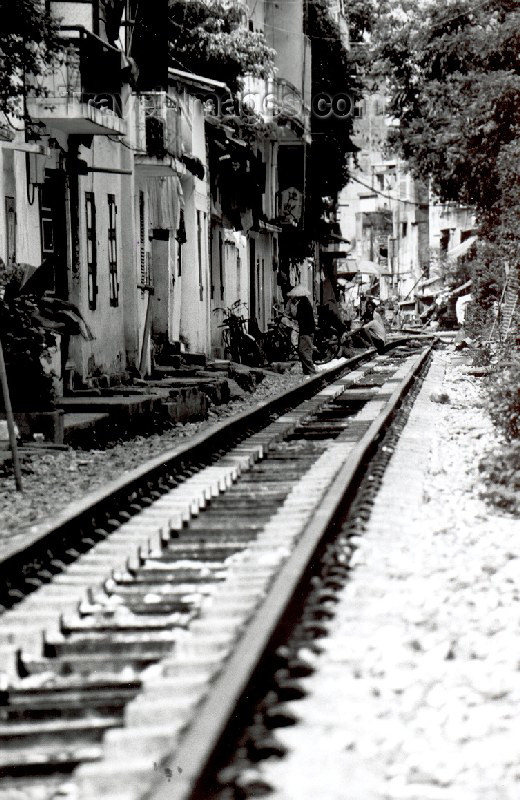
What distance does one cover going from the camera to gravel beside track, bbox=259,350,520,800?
14.2 feet

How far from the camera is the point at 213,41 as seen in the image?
115 feet

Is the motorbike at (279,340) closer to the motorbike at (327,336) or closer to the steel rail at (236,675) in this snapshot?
the motorbike at (327,336)

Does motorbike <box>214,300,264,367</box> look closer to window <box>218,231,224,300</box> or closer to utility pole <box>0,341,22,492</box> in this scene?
window <box>218,231,224,300</box>

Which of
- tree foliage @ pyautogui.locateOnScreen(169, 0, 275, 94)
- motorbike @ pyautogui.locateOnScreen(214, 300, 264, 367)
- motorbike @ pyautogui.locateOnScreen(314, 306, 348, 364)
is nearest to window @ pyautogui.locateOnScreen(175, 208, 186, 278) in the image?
motorbike @ pyautogui.locateOnScreen(214, 300, 264, 367)

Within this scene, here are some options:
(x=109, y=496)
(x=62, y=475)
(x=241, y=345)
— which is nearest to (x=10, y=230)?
(x=62, y=475)

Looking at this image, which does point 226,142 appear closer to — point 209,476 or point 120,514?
point 209,476

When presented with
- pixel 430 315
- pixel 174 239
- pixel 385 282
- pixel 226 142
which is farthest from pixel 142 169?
pixel 385 282

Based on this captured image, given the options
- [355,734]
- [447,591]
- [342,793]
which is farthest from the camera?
[447,591]

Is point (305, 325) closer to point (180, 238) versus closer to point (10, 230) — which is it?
point (180, 238)

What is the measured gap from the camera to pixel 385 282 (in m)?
127

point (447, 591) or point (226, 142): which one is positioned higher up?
point (226, 142)

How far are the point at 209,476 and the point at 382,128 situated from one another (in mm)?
116423

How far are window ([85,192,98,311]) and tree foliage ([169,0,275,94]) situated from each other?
12172 mm

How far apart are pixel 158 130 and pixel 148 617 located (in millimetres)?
20815
